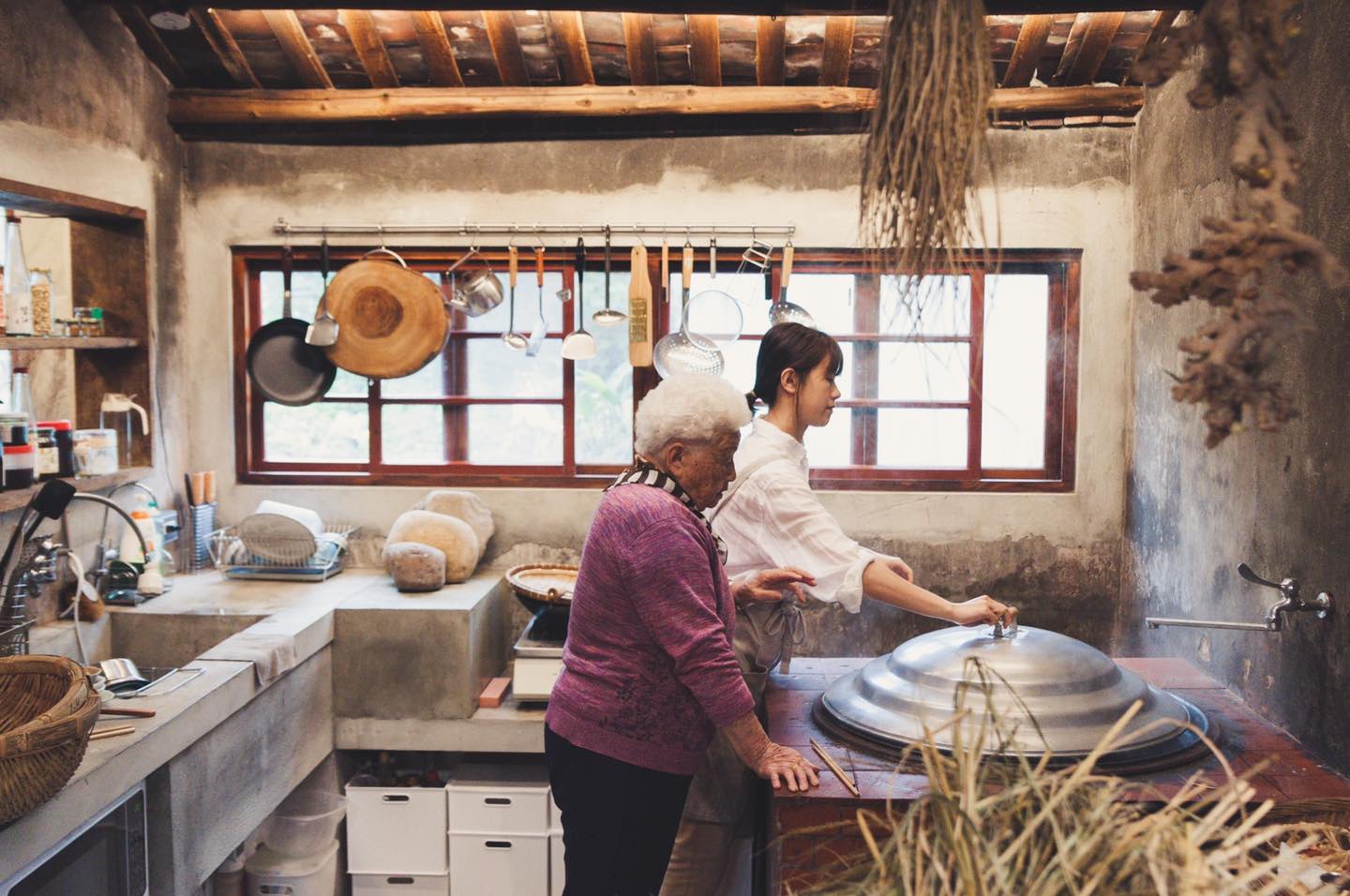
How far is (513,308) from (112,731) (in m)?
2.08

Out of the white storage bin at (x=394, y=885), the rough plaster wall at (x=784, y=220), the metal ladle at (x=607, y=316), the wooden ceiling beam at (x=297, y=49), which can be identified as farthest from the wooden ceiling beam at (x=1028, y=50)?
the white storage bin at (x=394, y=885)

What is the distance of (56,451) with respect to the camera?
3164mm

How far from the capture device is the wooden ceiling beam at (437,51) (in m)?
3.56

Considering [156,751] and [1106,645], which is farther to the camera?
[1106,645]

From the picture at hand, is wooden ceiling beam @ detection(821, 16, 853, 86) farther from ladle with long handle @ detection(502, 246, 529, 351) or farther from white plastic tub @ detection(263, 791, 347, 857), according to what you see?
white plastic tub @ detection(263, 791, 347, 857)

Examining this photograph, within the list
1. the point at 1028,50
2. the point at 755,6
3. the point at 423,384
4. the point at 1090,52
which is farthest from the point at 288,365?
the point at 1090,52

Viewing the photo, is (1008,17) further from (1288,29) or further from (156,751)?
(156,751)

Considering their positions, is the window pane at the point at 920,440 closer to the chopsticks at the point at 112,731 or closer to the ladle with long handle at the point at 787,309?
the ladle with long handle at the point at 787,309

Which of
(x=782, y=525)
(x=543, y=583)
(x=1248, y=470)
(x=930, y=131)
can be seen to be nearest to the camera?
(x=930, y=131)

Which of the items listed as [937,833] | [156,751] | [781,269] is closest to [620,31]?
[781,269]

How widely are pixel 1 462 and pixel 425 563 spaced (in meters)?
1.31

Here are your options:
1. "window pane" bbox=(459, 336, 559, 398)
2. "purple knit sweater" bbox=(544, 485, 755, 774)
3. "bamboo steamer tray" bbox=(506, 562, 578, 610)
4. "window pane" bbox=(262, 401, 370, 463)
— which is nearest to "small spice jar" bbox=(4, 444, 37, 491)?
"window pane" bbox=(262, 401, 370, 463)

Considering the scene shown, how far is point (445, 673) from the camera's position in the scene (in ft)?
11.4

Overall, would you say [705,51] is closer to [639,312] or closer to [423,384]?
[639,312]
